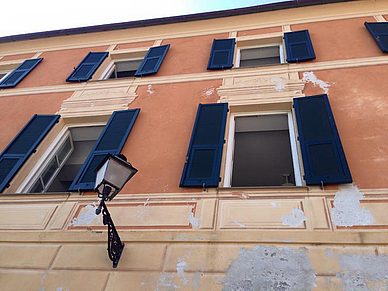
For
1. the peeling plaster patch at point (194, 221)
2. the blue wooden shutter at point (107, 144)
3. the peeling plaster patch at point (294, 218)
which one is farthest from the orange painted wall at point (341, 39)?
the peeling plaster patch at point (194, 221)

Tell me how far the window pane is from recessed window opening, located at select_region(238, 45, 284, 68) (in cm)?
516

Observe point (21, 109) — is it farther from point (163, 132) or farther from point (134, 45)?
point (163, 132)

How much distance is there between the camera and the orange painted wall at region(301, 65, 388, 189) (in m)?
4.50

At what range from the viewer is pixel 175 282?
3602mm

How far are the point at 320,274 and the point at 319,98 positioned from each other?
10.9 feet

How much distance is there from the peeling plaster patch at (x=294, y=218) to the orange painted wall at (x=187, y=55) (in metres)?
4.38

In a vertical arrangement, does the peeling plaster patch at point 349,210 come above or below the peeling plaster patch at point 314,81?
below

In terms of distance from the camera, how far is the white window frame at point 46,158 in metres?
5.73

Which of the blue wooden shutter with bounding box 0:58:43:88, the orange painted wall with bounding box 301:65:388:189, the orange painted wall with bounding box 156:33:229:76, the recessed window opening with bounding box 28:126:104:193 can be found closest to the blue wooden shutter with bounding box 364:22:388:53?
the orange painted wall with bounding box 301:65:388:189

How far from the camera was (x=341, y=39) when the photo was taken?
7512 mm

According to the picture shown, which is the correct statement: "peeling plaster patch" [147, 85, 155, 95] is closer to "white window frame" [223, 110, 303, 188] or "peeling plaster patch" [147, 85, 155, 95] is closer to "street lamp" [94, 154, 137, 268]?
"white window frame" [223, 110, 303, 188]

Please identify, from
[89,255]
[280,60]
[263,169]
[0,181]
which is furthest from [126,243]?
[280,60]

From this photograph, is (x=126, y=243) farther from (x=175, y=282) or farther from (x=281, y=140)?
(x=281, y=140)

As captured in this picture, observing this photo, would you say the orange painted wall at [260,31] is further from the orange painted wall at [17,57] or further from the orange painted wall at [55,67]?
the orange painted wall at [17,57]
